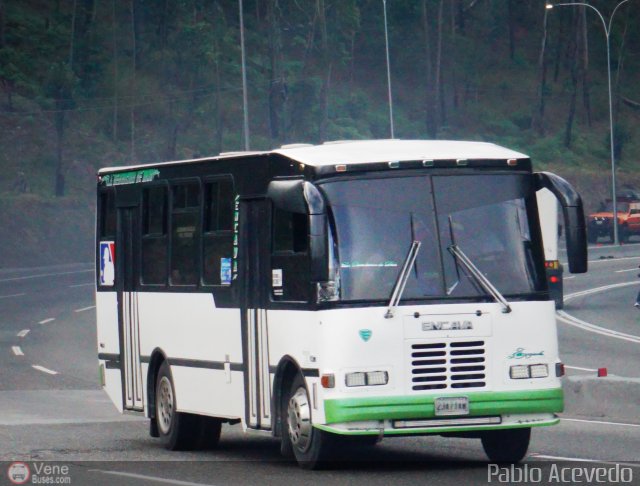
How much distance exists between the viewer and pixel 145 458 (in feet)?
43.1

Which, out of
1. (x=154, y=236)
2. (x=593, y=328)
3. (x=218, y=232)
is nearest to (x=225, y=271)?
(x=218, y=232)

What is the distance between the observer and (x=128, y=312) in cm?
1517

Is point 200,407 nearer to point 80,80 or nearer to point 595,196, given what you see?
point 80,80

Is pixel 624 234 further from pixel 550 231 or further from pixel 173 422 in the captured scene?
pixel 173 422

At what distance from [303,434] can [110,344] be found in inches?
192

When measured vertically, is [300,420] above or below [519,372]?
below

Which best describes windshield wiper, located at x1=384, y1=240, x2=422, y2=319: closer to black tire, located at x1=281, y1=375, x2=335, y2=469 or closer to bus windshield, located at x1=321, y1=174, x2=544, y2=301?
bus windshield, located at x1=321, y1=174, x2=544, y2=301

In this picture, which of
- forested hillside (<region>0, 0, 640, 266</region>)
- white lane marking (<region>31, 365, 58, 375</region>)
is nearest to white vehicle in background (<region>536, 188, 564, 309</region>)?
white lane marking (<region>31, 365, 58, 375</region>)

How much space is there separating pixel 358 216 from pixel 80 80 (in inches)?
2683

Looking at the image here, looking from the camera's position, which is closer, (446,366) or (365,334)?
(365,334)

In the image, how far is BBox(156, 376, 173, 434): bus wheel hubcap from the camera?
1416cm

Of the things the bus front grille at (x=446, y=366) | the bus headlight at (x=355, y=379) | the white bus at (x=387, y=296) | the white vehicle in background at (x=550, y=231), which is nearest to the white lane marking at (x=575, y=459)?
the white bus at (x=387, y=296)

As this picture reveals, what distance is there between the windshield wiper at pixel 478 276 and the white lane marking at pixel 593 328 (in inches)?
655

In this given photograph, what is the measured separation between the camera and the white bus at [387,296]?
36.1ft
